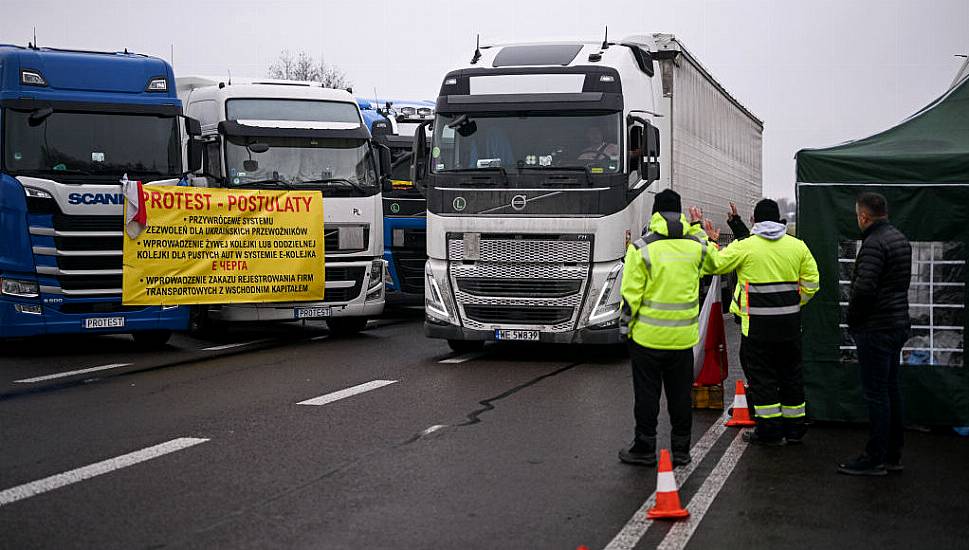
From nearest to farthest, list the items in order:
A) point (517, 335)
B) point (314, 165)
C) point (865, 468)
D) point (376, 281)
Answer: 1. point (865, 468)
2. point (517, 335)
3. point (314, 165)
4. point (376, 281)

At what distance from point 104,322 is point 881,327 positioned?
10176 millimetres

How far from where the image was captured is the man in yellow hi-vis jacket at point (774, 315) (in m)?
8.77

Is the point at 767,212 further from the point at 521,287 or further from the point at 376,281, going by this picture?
the point at 376,281

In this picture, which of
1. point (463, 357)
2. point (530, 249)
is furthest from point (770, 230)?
point (463, 357)

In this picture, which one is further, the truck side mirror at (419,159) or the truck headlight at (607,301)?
the truck side mirror at (419,159)

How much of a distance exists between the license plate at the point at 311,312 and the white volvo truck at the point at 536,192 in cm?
260

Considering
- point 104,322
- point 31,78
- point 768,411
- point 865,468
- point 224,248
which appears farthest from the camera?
point 224,248

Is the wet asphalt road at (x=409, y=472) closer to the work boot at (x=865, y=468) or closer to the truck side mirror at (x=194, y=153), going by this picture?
the work boot at (x=865, y=468)

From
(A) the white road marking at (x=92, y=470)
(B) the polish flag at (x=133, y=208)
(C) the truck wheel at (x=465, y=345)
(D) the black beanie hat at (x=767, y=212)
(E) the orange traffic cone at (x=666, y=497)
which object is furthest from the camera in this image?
(C) the truck wheel at (x=465, y=345)

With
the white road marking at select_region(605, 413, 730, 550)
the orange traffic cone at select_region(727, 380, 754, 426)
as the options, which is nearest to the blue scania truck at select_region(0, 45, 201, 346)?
the orange traffic cone at select_region(727, 380, 754, 426)

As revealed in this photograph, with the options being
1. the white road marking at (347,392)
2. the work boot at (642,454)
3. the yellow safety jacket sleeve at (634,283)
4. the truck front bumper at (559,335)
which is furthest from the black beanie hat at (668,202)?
the truck front bumper at (559,335)

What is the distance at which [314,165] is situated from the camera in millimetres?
16609

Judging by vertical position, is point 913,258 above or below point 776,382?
above

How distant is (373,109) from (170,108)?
7640 mm
